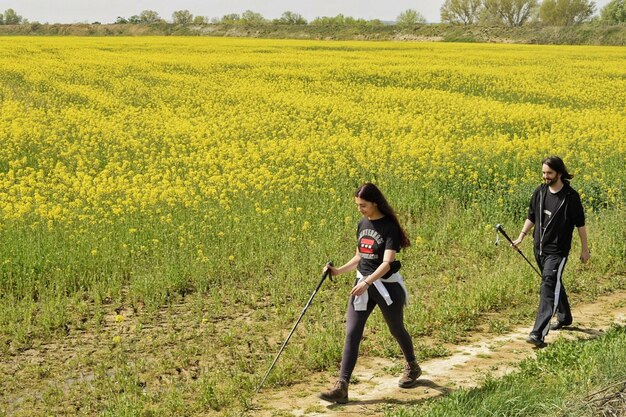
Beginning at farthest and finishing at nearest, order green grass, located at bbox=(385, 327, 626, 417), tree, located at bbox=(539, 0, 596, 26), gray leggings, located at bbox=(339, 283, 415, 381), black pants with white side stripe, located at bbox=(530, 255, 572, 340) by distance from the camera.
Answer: tree, located at bbox=(539, 0, 596, 26) < black pants with white side stripe, located at bbox=(530, 255, 572, 340) < gray leggings, located at bbox=(339, 283, 415, 381) < green grass, located at bbox=(385, 327, 626, 417)

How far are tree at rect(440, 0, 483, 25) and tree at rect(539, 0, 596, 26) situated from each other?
9361 mm

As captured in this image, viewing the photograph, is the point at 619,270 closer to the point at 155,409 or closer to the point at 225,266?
the point at 225,266

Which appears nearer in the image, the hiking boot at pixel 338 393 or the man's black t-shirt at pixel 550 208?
the hiking boot at pixel 338 393

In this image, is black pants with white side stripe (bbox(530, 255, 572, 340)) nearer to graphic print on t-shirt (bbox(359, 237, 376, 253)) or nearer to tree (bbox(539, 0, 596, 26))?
graphic print on t-shirt (bbox(359, 237, 376, 253))

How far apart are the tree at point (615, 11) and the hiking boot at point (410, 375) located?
10106 centimetres

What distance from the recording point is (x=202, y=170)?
1283cm

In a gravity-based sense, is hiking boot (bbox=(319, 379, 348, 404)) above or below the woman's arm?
below

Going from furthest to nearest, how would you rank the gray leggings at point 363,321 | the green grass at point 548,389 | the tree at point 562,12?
the tree at point 562,12, the gray leggings at point 363,321, the green grass at point 548,389

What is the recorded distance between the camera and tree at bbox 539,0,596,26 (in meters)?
100

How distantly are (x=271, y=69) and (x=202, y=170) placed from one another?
18214 millimetres

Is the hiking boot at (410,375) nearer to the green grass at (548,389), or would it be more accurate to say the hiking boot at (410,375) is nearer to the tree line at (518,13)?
the green grass at (548,389)

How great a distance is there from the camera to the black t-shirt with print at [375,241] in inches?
222

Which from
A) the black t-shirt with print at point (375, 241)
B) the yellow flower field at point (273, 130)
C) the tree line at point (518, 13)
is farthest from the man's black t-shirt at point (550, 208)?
the tree line at point (518, 13)

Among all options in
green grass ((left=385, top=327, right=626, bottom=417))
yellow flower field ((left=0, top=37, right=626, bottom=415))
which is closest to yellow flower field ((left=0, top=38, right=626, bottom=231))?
yellow flower field ((left=0, top=37, right=626, bottom=415))
